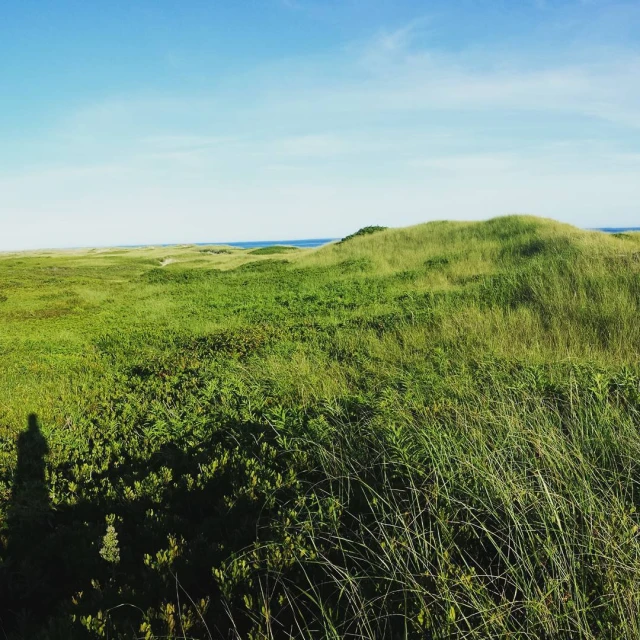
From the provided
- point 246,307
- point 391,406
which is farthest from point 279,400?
point 246,307

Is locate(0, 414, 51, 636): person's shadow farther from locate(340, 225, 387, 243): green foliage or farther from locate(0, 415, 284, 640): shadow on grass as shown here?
locate(340, 225, 387, 243): green foliage

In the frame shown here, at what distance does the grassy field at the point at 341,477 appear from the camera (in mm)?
2156

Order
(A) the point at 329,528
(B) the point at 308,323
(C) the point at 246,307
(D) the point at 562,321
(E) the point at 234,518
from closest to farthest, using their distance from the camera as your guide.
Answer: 1. (A) the point at 329,528
2. (E) the point at 234,518
3. (D) the point at 562,321
4. (B) the point at 308,323
5. (C) the point at 246,307

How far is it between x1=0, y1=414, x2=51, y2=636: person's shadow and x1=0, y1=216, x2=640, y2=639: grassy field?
1 centimetres

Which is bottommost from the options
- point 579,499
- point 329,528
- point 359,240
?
point 329,528

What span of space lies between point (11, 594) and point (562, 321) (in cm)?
800

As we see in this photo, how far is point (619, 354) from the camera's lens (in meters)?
5.71

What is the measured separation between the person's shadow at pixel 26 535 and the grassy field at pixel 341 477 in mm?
14

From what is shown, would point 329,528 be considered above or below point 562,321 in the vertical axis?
below

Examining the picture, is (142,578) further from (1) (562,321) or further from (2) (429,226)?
(2) (429,226)

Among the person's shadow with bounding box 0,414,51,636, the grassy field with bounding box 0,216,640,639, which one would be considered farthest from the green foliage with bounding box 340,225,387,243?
the person's shadow with bounding box 0,414,51,636

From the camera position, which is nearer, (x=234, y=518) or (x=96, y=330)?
(x=234, y=518)

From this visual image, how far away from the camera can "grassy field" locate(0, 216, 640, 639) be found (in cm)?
216

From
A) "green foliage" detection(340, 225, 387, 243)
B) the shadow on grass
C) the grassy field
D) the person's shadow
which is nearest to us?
the grassy field
